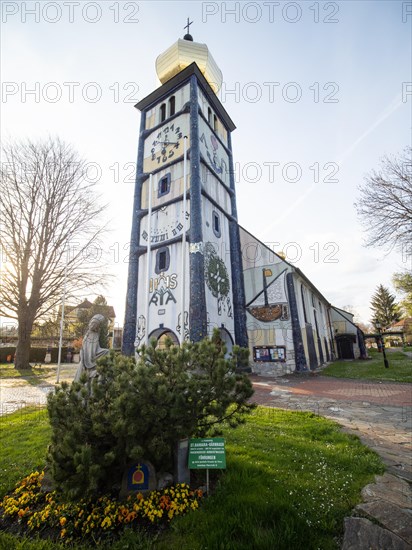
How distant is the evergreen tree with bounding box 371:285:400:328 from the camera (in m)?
63.2

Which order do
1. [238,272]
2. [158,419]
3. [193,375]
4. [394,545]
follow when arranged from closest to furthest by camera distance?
[394,545], [158,419], [193,375], [238,272]

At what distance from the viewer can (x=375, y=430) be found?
646 cm

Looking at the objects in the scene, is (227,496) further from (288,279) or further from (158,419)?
(288,279)

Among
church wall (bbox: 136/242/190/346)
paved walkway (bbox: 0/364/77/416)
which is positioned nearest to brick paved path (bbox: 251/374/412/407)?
church wall (bbox: 136/242/190/346)

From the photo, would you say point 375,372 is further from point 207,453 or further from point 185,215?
point 207,453

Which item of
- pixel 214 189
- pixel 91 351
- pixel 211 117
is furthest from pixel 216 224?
pixel 91 351

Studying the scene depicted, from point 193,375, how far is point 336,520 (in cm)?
222

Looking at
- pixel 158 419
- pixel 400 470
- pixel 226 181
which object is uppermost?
pixel 226 181

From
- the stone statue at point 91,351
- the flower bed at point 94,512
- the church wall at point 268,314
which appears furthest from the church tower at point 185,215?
the flower bed at point 94,512

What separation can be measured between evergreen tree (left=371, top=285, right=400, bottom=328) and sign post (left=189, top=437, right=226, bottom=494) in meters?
69.7

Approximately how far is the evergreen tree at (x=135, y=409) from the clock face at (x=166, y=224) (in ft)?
41.4

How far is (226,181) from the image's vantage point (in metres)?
21.1

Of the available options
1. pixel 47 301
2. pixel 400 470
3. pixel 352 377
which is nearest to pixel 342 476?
pixel 400 470

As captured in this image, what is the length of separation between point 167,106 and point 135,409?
21.5m
